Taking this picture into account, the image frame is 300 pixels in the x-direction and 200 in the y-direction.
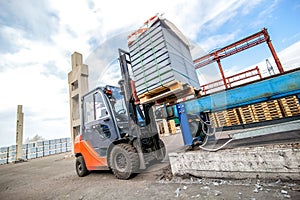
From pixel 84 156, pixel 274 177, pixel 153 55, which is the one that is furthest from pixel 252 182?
pixel 84 156

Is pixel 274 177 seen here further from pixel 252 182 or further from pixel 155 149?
pixel 155 149

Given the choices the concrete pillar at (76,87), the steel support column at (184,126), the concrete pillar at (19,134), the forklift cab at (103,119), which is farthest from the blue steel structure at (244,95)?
the concrete pillar at (19,134)

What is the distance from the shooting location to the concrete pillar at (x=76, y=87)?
11656 mm

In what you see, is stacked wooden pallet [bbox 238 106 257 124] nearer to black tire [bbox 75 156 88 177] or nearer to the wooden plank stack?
the wooden plank stack

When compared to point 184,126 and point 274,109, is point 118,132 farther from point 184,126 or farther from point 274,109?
point 274,109

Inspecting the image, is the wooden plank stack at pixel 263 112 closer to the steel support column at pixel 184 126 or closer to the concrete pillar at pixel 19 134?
the steel support column at pixel 184 126

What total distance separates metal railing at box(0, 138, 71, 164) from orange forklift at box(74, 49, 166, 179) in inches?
692

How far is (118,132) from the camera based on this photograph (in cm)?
344

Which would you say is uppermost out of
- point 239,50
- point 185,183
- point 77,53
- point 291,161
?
point 77,53

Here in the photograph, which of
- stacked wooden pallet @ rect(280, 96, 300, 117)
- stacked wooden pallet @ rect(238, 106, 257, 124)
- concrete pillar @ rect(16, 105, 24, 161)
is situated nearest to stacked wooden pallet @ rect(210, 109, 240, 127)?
stacked wooden pallet @ rect(238, 106, 257, 124)

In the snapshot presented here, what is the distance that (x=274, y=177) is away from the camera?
196 cm

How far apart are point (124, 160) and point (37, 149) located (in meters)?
20.6

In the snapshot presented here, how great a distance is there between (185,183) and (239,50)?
15.1m

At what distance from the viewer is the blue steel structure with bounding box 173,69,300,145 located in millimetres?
2193
